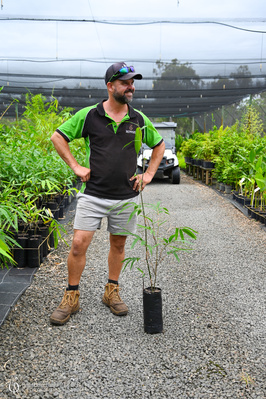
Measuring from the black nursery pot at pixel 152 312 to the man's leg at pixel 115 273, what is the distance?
28 centimetres

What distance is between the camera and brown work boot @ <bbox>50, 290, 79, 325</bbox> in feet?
8.35

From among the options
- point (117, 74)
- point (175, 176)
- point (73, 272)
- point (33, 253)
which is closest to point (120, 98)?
point (117, 74)

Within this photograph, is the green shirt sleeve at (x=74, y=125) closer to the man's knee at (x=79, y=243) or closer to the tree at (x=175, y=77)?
the man's knee at (x=79, y=243)

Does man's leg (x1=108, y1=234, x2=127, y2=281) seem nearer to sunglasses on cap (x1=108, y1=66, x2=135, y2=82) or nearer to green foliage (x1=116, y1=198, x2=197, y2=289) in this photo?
green foliage (x1=116, y1=198, x2=197, y2=289)

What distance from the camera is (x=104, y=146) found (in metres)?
2.50

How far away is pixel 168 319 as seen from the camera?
8.79 feet

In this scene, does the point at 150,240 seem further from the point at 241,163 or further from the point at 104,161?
the point at 241,163

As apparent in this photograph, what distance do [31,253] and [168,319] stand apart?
150 cm

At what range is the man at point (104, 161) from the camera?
2488mm

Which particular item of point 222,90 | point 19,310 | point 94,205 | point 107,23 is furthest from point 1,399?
point 222,90

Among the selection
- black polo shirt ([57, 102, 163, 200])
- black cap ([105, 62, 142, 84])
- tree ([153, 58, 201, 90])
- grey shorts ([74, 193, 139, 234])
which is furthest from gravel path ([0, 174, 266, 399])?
tree ([153, 58, 201, 90])

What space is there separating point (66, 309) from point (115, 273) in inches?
15.7

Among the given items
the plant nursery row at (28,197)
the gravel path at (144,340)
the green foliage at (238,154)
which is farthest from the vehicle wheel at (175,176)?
the gravel path at (144,340)

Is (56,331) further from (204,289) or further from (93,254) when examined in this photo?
(93,254)
